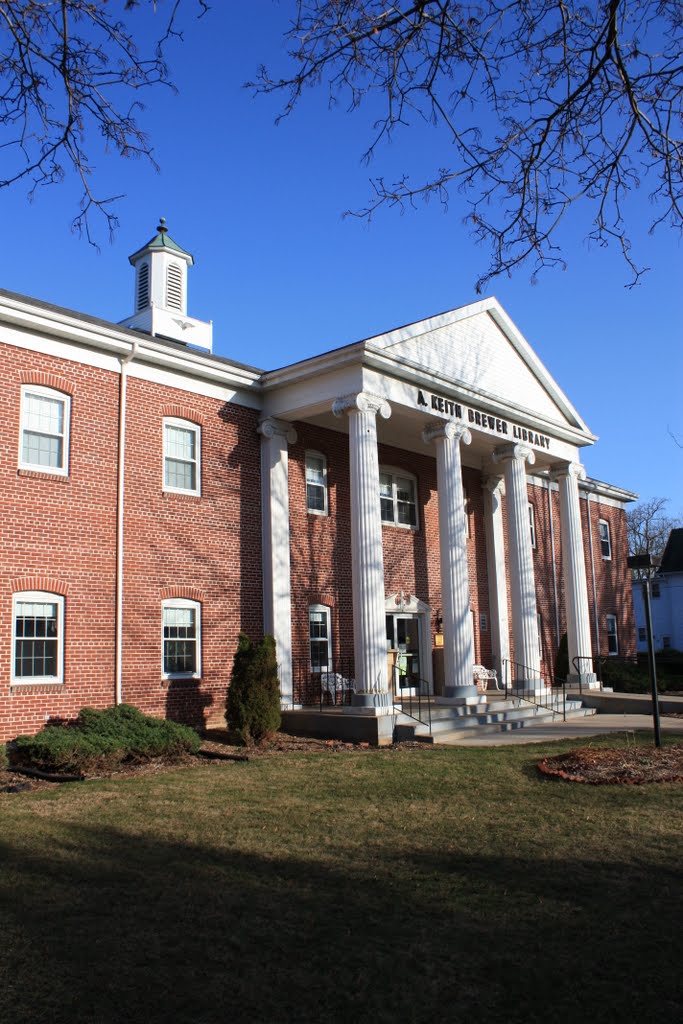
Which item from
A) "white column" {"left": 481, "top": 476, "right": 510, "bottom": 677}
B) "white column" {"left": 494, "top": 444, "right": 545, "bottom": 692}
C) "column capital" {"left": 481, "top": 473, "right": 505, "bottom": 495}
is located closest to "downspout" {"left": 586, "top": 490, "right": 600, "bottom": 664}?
"white column" {"left": 481, "top": 476, "right": 510, "bottom": 677}

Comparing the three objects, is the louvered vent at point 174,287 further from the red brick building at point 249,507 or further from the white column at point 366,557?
the white column at point 366,557

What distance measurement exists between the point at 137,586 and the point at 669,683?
71.2 feet

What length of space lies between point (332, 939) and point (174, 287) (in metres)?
23.0

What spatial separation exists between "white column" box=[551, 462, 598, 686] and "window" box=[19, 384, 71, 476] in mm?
15371

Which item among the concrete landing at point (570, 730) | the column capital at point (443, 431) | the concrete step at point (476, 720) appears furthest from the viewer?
the column capital at point (443, 431)

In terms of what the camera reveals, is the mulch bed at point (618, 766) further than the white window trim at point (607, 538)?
No

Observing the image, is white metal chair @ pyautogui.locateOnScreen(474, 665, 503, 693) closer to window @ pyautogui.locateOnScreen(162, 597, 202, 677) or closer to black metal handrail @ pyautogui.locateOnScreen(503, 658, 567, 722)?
black metal handrail @ pyautogui.locateOnScreen(503, 658, 567, 722)

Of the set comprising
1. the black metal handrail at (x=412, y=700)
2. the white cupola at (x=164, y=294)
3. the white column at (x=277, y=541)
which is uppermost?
the white cupola at (x=164, y=294)

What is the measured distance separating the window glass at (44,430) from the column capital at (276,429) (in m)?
4.74

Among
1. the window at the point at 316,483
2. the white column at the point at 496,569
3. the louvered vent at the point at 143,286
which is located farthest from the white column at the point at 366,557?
the louvered vent at the point at 143,286

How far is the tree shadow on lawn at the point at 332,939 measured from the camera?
4906mm

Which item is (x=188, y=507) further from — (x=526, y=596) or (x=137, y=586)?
(x=526, y=596)

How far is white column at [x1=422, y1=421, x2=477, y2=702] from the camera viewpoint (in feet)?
66.7

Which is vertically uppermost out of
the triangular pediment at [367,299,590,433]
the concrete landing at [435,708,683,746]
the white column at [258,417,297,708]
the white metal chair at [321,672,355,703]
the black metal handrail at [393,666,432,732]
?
the triangular pediment at [367,299,590,433]
